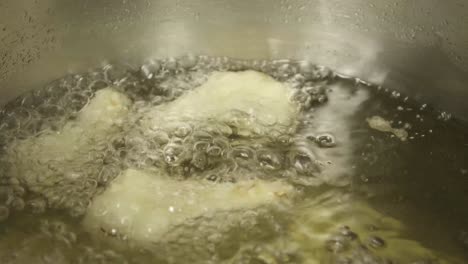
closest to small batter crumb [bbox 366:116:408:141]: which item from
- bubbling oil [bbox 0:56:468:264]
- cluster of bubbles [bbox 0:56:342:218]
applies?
bubbling oil [bbox 0:56:468:264]

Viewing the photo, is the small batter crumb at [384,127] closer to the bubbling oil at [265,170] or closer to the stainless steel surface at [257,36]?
the bubbling oil at [265,170]

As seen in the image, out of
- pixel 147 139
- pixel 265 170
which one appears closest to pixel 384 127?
pixel 265 170

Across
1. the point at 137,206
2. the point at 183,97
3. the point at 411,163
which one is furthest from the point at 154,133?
the point at 411,163

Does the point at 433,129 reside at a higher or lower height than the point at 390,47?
lower

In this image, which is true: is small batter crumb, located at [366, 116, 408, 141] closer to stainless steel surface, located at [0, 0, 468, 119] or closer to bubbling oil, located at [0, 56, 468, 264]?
bubbling oil, located at [0, 56, 468, 264]

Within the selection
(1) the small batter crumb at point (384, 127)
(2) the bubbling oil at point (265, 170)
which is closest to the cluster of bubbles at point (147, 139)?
(2) the bubbling oil at point (265, 170)

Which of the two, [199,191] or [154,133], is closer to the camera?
[199,191]

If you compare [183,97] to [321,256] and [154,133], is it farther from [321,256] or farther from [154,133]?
[321,256]
